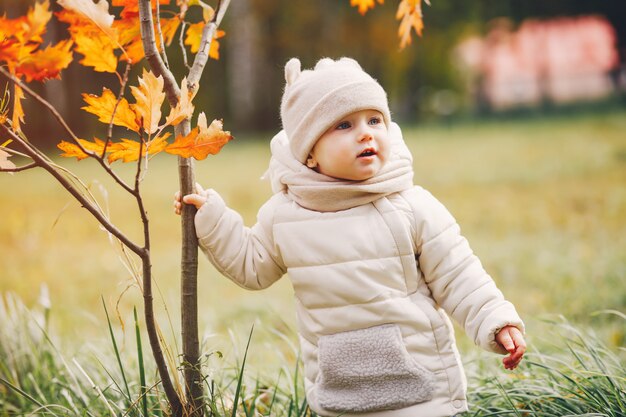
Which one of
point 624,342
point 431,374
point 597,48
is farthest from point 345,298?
point 597,48

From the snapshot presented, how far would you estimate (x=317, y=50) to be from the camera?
18375mm

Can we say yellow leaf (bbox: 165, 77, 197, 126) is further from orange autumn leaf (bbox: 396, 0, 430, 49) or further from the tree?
orange autumn leaf (bbox: 396, 0, 430, 49)

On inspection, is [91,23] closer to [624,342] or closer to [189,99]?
[189,99]

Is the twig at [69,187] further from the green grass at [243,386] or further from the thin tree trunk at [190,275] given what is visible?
the green grass at [243,386]

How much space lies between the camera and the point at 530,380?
2.25 meters

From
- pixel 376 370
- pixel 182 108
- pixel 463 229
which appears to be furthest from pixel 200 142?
pixel 463 229

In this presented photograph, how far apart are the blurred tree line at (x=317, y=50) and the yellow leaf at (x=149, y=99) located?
14.5 m

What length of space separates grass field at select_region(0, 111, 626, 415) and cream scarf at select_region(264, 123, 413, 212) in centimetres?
49

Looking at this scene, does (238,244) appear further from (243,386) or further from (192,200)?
(243,386)

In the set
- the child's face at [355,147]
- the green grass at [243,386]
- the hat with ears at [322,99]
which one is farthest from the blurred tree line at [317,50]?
the child's face at [355,147]

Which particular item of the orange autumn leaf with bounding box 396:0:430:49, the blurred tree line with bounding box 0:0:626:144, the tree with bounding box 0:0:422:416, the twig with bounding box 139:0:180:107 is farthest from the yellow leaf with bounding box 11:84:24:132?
the blurred tree line with bounding box 0:0:626:144

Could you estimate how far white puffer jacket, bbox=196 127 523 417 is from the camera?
1.78 m

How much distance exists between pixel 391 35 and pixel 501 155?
28.8 ft

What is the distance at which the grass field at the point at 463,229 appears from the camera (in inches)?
139
